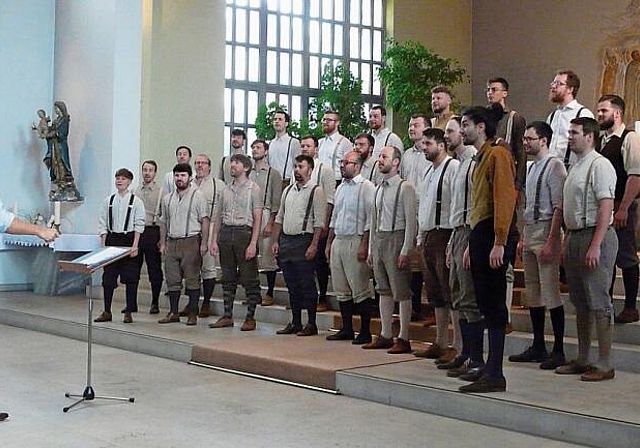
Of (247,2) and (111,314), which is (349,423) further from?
(247,2)

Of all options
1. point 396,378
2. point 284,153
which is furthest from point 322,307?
point 396,378

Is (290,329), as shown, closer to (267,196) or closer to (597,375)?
(267,196)

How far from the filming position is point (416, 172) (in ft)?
24.6

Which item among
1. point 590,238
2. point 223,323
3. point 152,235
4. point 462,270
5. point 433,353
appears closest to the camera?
point 590,238

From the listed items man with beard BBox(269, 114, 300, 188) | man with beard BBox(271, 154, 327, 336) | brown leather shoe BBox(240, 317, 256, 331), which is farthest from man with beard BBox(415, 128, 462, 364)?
man with beard BBox(269, 114, 300, 188)

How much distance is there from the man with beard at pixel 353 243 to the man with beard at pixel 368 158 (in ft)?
1.32

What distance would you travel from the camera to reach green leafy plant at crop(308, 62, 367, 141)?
13.6m

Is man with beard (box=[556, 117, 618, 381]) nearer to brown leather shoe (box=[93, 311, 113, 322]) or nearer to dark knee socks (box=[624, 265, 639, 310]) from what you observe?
dark knee socks (box=[624, 265, 639, 310])

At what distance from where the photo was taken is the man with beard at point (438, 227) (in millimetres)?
6129

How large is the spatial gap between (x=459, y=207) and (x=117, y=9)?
7224 mm

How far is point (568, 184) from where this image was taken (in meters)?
5.50

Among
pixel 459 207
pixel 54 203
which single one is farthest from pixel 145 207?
pixel 459 207

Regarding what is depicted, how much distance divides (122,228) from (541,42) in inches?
336

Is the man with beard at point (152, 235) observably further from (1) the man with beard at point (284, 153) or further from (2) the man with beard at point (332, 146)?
(2) the man with beard at point (332, 146)
